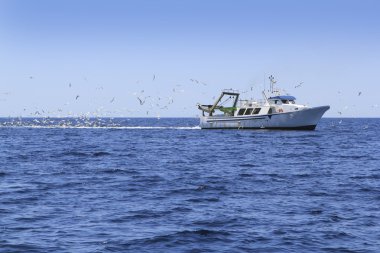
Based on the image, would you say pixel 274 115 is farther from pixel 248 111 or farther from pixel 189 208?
pixel 189 208

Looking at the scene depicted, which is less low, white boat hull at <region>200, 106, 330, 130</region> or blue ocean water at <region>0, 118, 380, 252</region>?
white boat hull at <region>200, 106, 330, 130</region>

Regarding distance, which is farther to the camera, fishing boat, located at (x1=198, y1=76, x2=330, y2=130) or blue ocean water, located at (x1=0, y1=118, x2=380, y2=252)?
fishing boat, located at (x1=198, y1=76, x2=330, y2=130)

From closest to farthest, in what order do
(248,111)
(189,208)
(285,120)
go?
(189,208)
(285,120)
(248,111)

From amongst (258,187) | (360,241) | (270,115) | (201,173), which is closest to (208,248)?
(360,241)

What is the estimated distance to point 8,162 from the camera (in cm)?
3544

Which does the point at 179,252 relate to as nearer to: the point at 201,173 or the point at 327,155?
the point at 201,173

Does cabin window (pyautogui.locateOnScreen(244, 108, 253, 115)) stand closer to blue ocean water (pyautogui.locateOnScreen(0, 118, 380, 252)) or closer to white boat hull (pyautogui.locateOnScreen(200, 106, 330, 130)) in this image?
white boat hull (pyautogui.locateOnScreen(200, 106, 330, 130))

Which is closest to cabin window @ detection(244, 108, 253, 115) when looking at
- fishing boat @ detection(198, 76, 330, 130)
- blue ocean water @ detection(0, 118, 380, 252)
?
fishing boat @ detection(198, 76, 330, 130)

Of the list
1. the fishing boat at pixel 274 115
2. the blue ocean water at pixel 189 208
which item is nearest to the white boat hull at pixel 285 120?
the fishing boat at pixel 274 115

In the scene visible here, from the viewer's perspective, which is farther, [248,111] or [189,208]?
[248,111]

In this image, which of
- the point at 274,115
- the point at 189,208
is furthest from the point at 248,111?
the point at 189,208

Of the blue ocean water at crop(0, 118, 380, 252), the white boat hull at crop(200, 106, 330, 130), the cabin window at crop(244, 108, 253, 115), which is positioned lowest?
the blue ocean water at crop(0, 118, 380, 252)

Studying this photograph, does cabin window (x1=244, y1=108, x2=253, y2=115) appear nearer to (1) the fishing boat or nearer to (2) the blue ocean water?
(1) the fishing boat

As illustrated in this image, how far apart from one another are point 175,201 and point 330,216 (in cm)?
616
